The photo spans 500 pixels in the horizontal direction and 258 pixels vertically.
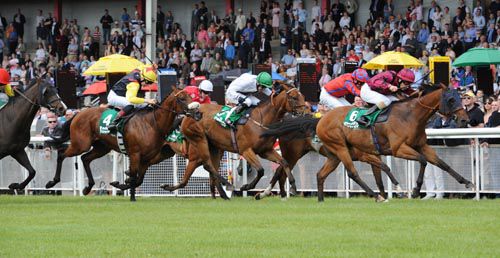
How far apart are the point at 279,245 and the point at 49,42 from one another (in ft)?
86.5

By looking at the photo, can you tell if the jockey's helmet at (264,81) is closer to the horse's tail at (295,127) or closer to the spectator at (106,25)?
the horse's tail at (295,127)

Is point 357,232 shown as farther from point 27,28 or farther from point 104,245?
point 27,28

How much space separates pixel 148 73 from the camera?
16797 mm

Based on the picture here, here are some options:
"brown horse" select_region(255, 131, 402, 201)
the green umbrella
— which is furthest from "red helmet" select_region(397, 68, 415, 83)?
the green umbrella

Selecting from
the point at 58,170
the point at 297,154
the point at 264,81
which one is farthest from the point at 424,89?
the point at 58,170

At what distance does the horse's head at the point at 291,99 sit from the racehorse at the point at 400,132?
247 millimetres

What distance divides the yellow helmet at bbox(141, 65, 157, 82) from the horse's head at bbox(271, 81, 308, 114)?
67.3 inches

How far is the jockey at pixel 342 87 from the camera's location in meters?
16.4

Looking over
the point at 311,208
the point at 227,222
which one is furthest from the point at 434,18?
the point at 227,222

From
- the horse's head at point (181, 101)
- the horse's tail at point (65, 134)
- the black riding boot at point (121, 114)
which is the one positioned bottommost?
the horse's tail at point (65, 134)

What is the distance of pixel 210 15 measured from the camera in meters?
33.3

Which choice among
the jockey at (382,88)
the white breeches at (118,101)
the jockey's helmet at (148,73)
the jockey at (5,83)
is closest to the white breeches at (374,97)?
the jockey at (382,88)

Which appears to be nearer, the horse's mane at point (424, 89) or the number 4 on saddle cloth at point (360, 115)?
the horse's mane at point (424, 89)

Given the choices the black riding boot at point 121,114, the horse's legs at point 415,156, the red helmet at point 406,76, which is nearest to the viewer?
the horse's legs at point 415,156
